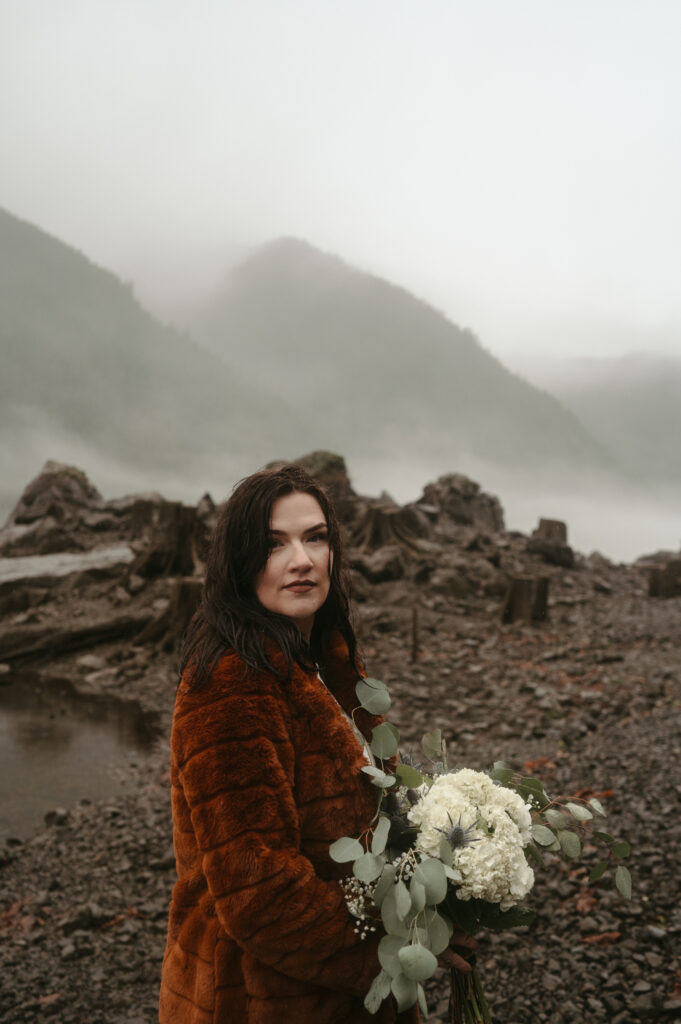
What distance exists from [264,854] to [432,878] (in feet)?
1.17

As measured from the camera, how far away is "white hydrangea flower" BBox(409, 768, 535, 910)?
1.54 m

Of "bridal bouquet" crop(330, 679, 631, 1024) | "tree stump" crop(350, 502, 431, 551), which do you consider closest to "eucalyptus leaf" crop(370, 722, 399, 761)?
"bridal bouquet" crop(330, 679, 631, 1024)

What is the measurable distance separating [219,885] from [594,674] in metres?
7.86

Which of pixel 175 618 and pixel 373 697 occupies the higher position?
pixel 373 697

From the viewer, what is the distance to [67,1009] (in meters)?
3.68

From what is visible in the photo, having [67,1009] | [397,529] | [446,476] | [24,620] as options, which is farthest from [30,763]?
[446,476]

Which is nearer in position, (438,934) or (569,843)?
(438,934)

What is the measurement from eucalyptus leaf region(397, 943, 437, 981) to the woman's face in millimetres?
808

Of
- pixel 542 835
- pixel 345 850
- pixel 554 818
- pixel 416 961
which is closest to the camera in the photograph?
pixel 416 961

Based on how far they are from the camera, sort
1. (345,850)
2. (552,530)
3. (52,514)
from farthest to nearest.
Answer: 1. (52,514)
2. (552,530)
3. (345,850)

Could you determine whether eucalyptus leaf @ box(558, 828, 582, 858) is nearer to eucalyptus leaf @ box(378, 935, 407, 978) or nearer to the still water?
eucalyptus leaf @ box(378, 935, 407, 978)

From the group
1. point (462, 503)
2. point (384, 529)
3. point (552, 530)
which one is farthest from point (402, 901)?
point (462, 503)

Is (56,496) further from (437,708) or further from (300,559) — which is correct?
(300,559)

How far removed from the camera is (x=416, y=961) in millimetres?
1381
